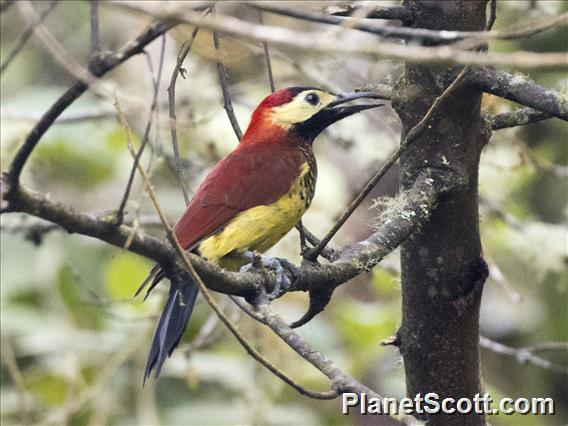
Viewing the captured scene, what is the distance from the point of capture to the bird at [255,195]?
284 cm

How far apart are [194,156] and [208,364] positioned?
102 centimetres

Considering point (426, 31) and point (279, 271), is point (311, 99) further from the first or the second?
point (426, 31)

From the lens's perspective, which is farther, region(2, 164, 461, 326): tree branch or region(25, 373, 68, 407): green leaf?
region(25, 373, 68, 407): green leaf

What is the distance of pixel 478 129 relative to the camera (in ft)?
8.52

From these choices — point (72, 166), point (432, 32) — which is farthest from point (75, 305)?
point (432, 32)

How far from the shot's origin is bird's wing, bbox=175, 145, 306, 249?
2865mm

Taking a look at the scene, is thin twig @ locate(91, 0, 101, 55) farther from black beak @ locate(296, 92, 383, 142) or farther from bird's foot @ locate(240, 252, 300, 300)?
black beak @ locate(296, 92, 383, 142)

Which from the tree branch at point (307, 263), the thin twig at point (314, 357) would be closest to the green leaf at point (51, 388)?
the tree branch at point (307, 263)

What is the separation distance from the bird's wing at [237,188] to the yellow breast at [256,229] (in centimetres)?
2

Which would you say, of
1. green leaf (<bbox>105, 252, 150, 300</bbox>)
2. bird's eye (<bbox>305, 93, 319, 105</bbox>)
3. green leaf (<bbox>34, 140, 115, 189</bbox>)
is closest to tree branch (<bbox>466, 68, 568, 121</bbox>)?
bird's eye (<bbox>305, 93, 319, 105</bbox>)

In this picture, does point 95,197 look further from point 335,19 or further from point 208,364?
point 335,19

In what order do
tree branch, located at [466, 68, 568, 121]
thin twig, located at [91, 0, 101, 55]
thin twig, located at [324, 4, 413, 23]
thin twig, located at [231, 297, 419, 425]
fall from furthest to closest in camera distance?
1. thin twig, located at [324, 4, 413, 23]
2. tree branch, located at [466, 68, 568, 121]
3. thin twig, located at [231, 297, 419, 425]
4. thin twig, located at [91, 0, 101, 55]

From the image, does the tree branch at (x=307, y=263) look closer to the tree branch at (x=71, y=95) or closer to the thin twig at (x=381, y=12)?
the tree branch at (x=71, y=95)

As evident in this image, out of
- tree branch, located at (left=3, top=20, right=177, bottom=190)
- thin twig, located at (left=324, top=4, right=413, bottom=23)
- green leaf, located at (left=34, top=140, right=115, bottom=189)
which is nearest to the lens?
tree branch, located at (left=3, top=20, right=177, bottom=190)
